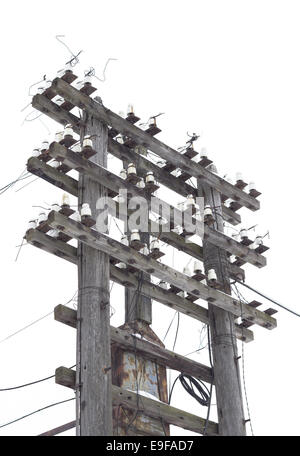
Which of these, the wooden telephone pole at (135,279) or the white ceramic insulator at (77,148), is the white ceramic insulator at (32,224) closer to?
the wooden telephone pole at (135,279)

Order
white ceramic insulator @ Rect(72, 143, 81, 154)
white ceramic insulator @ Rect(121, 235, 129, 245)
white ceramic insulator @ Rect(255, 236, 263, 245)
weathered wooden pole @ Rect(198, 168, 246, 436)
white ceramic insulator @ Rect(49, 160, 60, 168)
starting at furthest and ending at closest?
white ceramic insulator @ Rect(255, 236, 263, 245) → white ceramic insulator @ Rect(72, 143, 81, 154) → white ceramic insulator @ Rect(49, 160, 60, 168) → weathered wooden pole @ Rect(198, 168, 246, 436) → white ceramic insulator @ Rect(121, 235, 129, 245)

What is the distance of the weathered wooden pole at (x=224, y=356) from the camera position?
12.1 metres

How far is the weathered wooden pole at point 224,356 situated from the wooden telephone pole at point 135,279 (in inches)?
0.5

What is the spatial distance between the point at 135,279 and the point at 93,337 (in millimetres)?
1525

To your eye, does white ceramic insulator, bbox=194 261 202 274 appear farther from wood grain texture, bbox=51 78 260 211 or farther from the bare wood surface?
wood grain texture, bbox=51 78 260 211

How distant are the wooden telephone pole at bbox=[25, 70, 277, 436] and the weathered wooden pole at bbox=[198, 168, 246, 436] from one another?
1 centimetres

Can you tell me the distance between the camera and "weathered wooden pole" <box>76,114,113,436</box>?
1045 centimetres

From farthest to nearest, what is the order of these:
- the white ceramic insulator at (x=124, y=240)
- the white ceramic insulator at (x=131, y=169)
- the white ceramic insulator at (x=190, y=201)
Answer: the white ceramic insulator at (x=190, y=201) < the white ceramic insulator at (x=131, y=169) < the white ceramic insulator at (x=124, y=240)

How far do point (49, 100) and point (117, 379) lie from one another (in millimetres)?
3769

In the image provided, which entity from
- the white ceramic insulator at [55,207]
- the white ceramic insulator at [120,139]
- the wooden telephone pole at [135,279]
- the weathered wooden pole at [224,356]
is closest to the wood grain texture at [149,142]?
the wooden telephone pole at [135,279]

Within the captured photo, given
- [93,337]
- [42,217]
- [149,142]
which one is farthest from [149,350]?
[149,142]

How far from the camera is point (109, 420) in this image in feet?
34.3

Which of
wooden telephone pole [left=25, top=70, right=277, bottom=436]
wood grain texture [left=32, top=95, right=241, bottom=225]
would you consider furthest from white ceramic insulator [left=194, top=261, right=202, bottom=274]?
wood grain texture [left=32, top=95, right=241, bottom=225]
